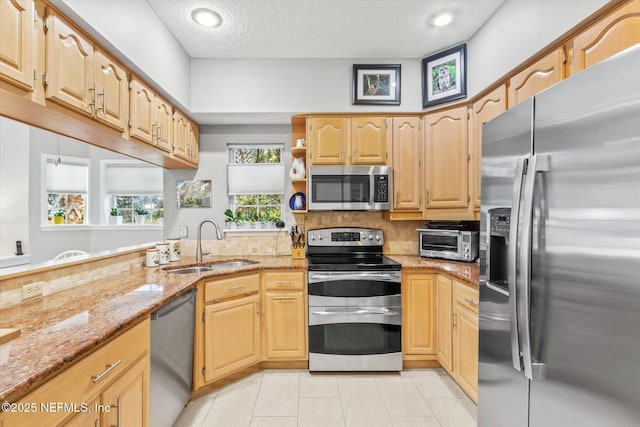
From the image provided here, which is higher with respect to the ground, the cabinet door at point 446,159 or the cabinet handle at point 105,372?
the cabinet door at point 446,159

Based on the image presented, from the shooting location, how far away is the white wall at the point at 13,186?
371 centimetres

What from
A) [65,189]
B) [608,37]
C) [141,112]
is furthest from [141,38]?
[65,189]

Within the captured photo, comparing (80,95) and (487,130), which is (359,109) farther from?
(80,95)

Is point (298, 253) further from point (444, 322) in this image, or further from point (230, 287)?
point (444, 322)

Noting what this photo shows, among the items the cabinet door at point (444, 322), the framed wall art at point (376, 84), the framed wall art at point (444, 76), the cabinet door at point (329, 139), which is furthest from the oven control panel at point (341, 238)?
the framed wall art at point (444, 76)

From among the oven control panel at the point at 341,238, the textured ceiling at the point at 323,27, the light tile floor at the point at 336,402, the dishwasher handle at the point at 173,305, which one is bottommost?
the light tile floor at the point at 336,402

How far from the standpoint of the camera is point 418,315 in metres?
2.59

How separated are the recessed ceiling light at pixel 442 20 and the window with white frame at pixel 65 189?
16.9ft

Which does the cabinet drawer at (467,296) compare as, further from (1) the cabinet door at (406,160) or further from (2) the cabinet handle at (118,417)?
(2) the cabinet handle at (118,417)

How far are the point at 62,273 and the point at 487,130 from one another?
8.19ft

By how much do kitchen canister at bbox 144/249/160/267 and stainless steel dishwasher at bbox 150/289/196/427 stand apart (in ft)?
2.33

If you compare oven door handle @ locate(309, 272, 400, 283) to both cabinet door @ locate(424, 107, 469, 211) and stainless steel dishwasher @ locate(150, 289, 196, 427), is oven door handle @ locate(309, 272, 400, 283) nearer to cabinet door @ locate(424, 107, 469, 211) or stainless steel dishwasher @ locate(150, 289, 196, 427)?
cabinet door @ locate(424, 107, 469, 211)

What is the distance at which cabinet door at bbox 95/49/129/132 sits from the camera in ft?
5.48

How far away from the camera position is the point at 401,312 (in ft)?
8.41
